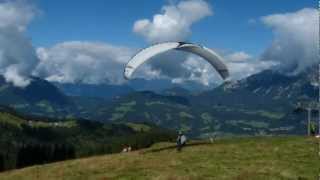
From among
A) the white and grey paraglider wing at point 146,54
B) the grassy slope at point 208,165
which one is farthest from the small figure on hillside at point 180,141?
the white and grey paraglider wing at point 146,54

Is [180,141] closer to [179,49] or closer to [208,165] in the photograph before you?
[179,49]

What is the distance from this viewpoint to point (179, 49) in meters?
55.1

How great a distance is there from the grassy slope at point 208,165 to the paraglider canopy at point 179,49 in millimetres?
7909

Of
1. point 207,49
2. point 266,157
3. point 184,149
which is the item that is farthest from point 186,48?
point 266,157

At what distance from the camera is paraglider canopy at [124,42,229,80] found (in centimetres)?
5091

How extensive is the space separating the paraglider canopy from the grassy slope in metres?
7.91

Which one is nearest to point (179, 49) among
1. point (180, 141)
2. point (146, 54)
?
point (146, 54)

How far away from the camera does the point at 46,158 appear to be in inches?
7495

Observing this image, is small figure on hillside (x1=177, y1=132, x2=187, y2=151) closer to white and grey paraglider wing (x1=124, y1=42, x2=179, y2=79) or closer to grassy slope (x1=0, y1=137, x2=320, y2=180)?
grassy slope (x1=0, y1=137, x2=320, y2=180)

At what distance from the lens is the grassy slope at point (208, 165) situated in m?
41.0

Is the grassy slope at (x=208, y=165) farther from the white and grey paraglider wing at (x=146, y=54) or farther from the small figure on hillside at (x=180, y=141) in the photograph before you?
the white and grey paraglider wing at (x=146, y=54)

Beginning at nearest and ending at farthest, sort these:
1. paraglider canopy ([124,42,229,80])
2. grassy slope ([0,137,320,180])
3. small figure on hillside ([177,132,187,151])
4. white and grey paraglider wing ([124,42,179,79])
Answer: grassy slope ([0,137,320,180]) → white and grey paraglider wing ([124,42,179,79]) → paraglider canopy ([124,42,229,80]) → small figure on hillside ([177,132,187,151])

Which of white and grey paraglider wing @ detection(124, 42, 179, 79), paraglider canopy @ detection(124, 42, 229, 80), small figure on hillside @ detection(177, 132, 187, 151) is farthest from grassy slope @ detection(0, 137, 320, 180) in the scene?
white and grey paraglider wing @ detection(124, 42, 179, 79)

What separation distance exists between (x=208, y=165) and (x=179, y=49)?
47.7 feet
